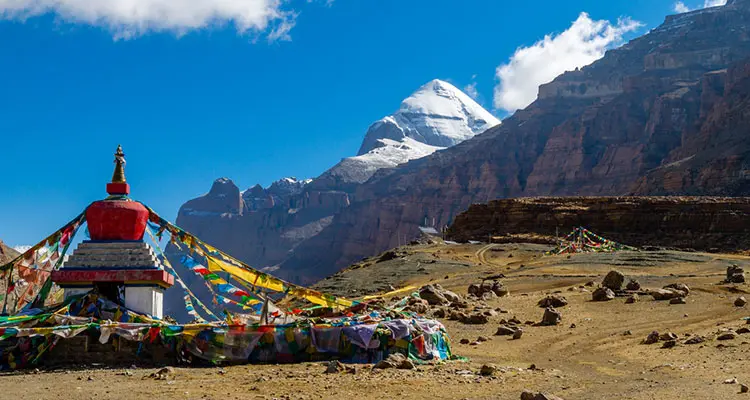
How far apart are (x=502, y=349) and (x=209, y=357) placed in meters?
6.68

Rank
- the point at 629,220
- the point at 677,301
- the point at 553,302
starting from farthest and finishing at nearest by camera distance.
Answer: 1. the point at 629,220
2. the point at 553,302
3. the point at 677,301

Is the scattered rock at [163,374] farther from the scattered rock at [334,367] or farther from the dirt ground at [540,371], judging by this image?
the scattered rock at [334,367]

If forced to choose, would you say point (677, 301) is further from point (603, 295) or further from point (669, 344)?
point (669, 344)

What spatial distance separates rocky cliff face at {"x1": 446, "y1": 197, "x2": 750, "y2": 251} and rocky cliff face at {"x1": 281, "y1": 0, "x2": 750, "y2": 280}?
4186cm

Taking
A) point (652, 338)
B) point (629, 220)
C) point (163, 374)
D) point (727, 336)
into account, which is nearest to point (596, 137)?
point (629, 220)

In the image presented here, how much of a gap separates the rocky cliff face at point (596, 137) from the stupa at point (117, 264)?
346 ft

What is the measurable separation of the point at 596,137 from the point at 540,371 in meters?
154

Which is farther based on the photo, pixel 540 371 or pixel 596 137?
pixel 596 137

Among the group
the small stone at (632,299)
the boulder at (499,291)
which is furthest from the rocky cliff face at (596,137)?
the small stone at (632,299)

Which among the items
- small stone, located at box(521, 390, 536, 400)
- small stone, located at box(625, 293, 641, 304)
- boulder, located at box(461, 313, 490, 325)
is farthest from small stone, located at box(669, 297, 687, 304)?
small stone, located at box(521, 390, 536, 400)

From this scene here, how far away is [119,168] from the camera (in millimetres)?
18234

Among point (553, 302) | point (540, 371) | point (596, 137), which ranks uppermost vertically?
point (596, 137)

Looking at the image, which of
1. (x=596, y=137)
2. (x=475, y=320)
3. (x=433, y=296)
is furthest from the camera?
(x=596, y=137)

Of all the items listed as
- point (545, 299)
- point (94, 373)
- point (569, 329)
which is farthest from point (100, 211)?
point (545, 299)
